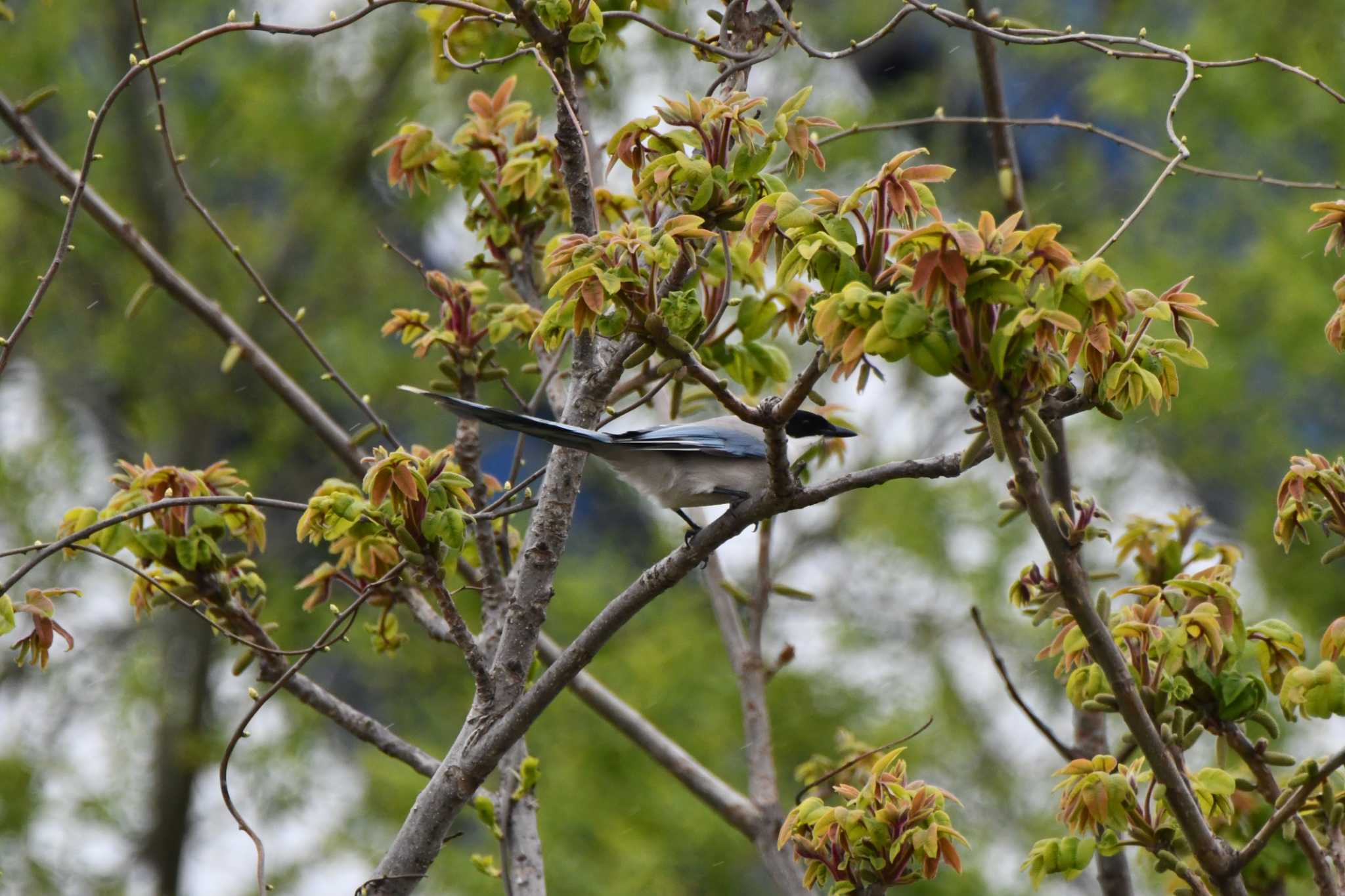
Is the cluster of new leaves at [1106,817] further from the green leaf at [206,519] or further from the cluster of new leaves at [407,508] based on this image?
the green leaf at [206,519]

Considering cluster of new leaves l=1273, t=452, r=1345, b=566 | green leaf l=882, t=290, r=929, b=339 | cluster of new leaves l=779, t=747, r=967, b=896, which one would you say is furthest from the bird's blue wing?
green leaf l=882, t=290, r=929, b=339

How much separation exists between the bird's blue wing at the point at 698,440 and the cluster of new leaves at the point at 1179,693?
121 centimetres

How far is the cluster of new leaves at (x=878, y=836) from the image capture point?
Result: 8.05ft

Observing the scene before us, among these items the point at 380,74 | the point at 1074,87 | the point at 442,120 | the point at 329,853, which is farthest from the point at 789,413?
the point at 1074,87

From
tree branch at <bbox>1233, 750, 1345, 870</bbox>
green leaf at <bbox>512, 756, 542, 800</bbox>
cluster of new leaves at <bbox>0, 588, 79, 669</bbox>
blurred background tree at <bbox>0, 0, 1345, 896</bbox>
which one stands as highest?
blurred background tree at <bbox>0, 0, 1345, 896</bbox>

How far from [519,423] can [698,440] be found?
44.2 inches

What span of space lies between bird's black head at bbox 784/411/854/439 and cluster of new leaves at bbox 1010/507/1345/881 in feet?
4.61

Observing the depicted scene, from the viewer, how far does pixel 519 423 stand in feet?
8.68

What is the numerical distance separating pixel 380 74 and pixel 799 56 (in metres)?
3.26

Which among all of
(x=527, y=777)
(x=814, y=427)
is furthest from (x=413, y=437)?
(x=527, y=777)

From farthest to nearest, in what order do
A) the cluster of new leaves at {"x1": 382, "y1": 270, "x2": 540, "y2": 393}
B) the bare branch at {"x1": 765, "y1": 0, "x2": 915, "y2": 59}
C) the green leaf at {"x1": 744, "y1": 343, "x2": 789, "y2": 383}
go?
the green leaf at {"x1": 744, "y1": 343, "x2": 789, "y2": 383}, the cluster of new leaves at {"x1": 382, "y1": 270, "x2": 540, "y2": 393}, the bare branch at {"x1": 765, "y1": 0, "x2": 915, "y2": 59}

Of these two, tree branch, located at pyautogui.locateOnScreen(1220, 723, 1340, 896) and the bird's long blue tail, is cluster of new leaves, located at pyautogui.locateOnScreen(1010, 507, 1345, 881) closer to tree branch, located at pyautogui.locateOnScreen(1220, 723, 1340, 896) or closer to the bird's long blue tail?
tree branch, located at pyautogui.locateOnScreen(1220, 723, 1340, 896)

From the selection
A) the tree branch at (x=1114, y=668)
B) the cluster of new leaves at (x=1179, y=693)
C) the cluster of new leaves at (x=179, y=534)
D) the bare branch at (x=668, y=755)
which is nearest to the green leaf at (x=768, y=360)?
the bare branch at (x=668, y=755)

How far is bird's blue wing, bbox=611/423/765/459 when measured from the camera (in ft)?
11.6
